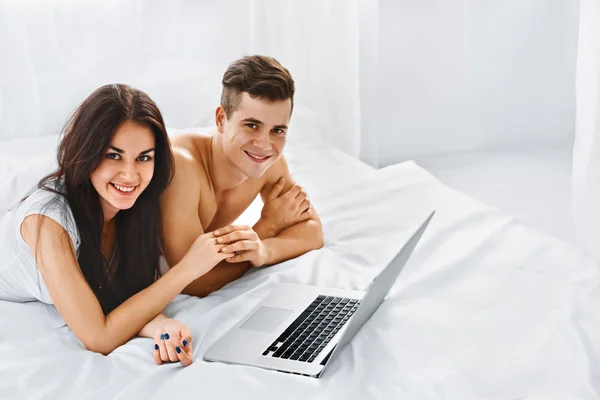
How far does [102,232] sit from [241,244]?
28 centimetres

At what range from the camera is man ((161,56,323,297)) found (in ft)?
4.86

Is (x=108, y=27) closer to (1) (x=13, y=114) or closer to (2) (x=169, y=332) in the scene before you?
(1) (x=13, y=114)

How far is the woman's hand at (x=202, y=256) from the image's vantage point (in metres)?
1.38

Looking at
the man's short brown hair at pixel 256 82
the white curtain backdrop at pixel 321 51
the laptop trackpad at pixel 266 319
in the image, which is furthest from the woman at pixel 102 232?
the white curtain backdrop at pixel 321 51

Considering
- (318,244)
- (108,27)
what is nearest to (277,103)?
(318,244)

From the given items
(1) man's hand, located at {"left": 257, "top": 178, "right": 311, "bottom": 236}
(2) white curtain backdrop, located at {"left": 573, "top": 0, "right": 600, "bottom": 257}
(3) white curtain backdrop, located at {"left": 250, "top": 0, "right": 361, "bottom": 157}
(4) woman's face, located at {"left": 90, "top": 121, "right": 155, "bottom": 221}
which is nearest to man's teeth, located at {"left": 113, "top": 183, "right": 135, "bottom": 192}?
(4) woman's face, located at {"left": 90, "top": 121, "right": 155, "bottom": 221}

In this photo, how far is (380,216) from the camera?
1.86m

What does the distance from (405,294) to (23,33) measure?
1.73m

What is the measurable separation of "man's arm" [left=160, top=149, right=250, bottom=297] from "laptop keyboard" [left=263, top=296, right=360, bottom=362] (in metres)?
→ 0.29

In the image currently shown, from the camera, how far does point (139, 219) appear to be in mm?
1439

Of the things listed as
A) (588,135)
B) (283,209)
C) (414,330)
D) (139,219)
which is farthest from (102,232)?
(588,135)

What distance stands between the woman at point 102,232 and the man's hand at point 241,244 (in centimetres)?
4

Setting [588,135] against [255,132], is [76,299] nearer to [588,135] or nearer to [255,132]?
[255,132]

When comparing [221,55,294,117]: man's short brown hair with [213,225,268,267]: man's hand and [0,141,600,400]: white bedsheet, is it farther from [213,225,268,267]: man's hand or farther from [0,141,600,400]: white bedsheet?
[0,141,600,400]: white bedsheet
